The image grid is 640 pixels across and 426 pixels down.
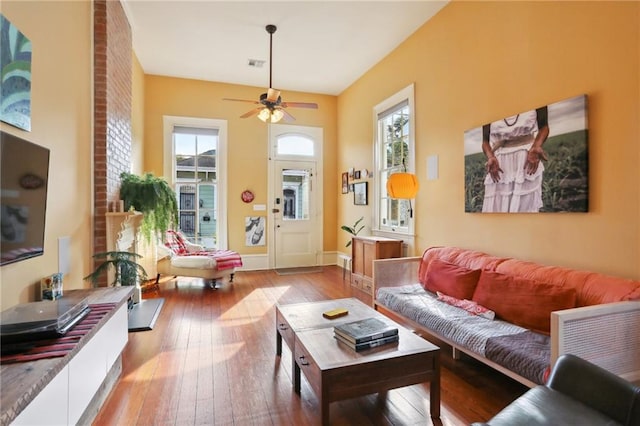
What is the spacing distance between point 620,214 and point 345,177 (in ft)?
14.8

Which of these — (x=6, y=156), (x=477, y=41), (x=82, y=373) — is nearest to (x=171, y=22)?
(x=6, y=156)

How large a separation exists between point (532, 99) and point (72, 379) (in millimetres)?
3629

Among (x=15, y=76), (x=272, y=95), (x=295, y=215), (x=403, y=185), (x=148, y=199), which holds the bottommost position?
(x=295, y=215)

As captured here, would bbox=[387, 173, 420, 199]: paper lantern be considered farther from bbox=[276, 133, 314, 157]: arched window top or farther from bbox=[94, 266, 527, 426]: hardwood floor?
bbox=[276, 133, 314, 157]: arched window top

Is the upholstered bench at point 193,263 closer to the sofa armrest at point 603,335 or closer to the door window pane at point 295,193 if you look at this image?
the door window pane at point 295,193

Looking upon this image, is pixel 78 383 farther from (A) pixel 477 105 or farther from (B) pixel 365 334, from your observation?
(A) pixel 477 105

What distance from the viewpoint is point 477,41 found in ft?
10.8

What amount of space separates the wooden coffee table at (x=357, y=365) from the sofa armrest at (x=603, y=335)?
629mm

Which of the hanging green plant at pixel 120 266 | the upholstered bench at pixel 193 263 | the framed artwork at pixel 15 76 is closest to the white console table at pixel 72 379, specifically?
the hanging green plant at pixel 120 266

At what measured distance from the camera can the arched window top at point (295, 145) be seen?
645 centimetres

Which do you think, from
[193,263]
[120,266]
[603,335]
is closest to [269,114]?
[120,266]

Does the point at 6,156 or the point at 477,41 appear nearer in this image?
the point at 6,156

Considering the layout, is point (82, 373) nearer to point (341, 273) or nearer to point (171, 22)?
point (171, 22)

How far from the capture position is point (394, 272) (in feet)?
11.5
